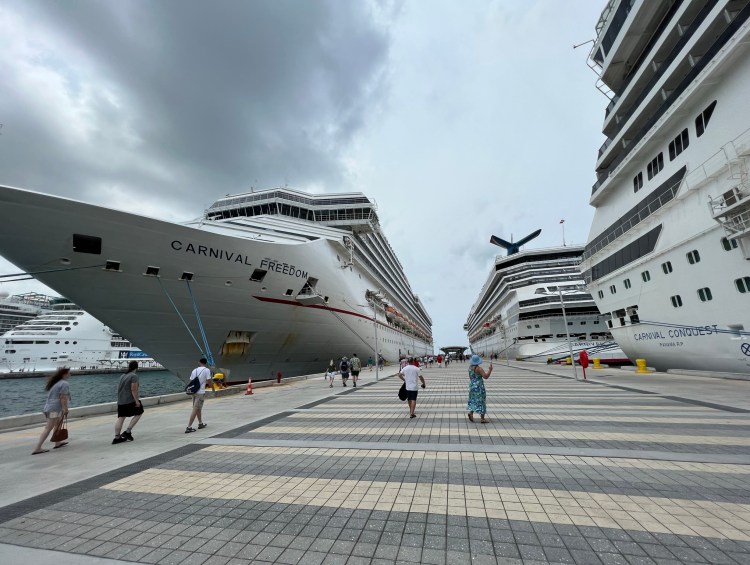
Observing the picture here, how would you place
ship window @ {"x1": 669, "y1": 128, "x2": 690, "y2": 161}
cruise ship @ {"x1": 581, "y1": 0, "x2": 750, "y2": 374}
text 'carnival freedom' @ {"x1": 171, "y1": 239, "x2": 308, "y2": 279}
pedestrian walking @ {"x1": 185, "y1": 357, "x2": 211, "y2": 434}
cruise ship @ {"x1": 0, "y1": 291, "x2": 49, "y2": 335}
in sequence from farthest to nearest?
1. cruise ship @ {"x1": 0, "y1": 291, "x2": 49, "y2": 335}
2. ship window @ {"x1": 669, "y1": 128, "x2": 690, "y2": 161}
3. text 'carnival freedom' @ {"x1": 171, "y1": 239, "x2": 308, "y2": 279}
4. cruise ship @ {"x1": 581, "y1": 0, "x2": 750, "y2": 374}
5. pedestrian walking @ {"x1": 185, "y1": 357, "x2": 211, "y2": 434}

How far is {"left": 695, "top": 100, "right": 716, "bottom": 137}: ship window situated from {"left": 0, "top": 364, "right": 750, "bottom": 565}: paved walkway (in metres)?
13.4

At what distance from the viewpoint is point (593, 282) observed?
73.7 ft

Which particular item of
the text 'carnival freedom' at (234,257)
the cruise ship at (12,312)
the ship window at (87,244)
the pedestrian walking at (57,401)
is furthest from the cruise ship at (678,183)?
the cruise ship at (12,312)

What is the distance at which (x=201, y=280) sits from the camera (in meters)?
14.7

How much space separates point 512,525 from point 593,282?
23851mm

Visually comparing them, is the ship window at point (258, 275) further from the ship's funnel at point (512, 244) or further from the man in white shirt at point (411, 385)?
the ship's funnel at point (512, 244)

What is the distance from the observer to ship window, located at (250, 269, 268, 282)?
16.2 metres

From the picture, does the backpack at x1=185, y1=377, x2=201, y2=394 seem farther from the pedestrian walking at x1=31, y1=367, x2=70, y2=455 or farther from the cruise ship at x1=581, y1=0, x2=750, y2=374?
the cruise ship at x1=581, y1=0, x2=750, y2=374

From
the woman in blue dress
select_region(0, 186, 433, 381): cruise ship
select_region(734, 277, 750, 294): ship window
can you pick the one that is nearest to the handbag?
the woman in blue dress

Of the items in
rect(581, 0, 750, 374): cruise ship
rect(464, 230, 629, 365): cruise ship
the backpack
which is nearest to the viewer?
the backpack

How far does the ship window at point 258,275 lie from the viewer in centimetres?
1622

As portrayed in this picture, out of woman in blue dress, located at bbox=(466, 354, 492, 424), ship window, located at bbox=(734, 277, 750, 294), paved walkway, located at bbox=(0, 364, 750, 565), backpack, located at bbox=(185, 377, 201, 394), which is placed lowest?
paved walkway, located at bbox=(0, 364, 750, 565)

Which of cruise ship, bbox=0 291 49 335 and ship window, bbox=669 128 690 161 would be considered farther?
cruise ship, bbox=0 291 49 335

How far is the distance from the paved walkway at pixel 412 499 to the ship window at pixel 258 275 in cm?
1025
